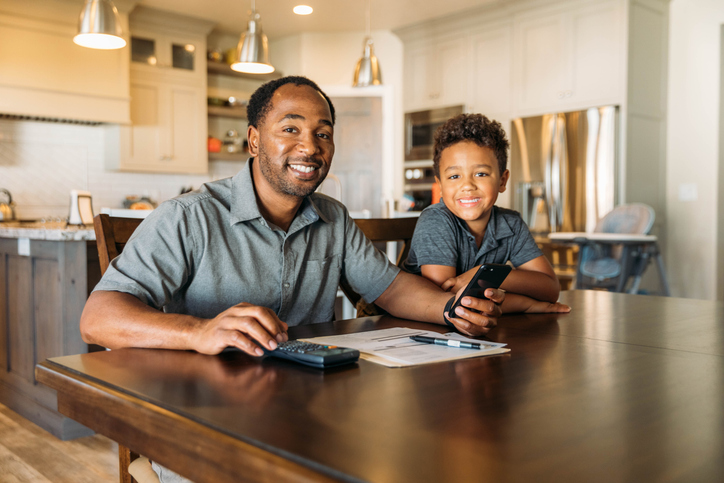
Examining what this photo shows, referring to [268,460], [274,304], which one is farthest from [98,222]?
[268,460]

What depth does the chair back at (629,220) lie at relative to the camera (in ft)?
13.2

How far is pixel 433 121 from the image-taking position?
569 centimetres

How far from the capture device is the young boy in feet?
5.12

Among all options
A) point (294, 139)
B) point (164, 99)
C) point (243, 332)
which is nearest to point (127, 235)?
point (294, 139)

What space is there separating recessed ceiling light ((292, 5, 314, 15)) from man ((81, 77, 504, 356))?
14.0ft

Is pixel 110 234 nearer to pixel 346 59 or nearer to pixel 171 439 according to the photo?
pixel 171 439

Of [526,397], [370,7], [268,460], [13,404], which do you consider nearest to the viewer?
[268,460]

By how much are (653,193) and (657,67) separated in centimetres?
98

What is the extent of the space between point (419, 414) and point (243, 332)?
0.34 meters

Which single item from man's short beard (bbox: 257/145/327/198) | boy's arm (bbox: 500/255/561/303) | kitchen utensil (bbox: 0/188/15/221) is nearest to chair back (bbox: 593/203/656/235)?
boy's arm (bbox: 500/255/561/303)

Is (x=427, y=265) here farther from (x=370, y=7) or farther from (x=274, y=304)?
(x=370, y=7)

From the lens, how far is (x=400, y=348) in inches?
36.4

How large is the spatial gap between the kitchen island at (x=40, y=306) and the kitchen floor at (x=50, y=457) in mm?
65

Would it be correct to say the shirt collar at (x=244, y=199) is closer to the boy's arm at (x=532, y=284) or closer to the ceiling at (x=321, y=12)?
the boy's arm at (x=532, y=284)
